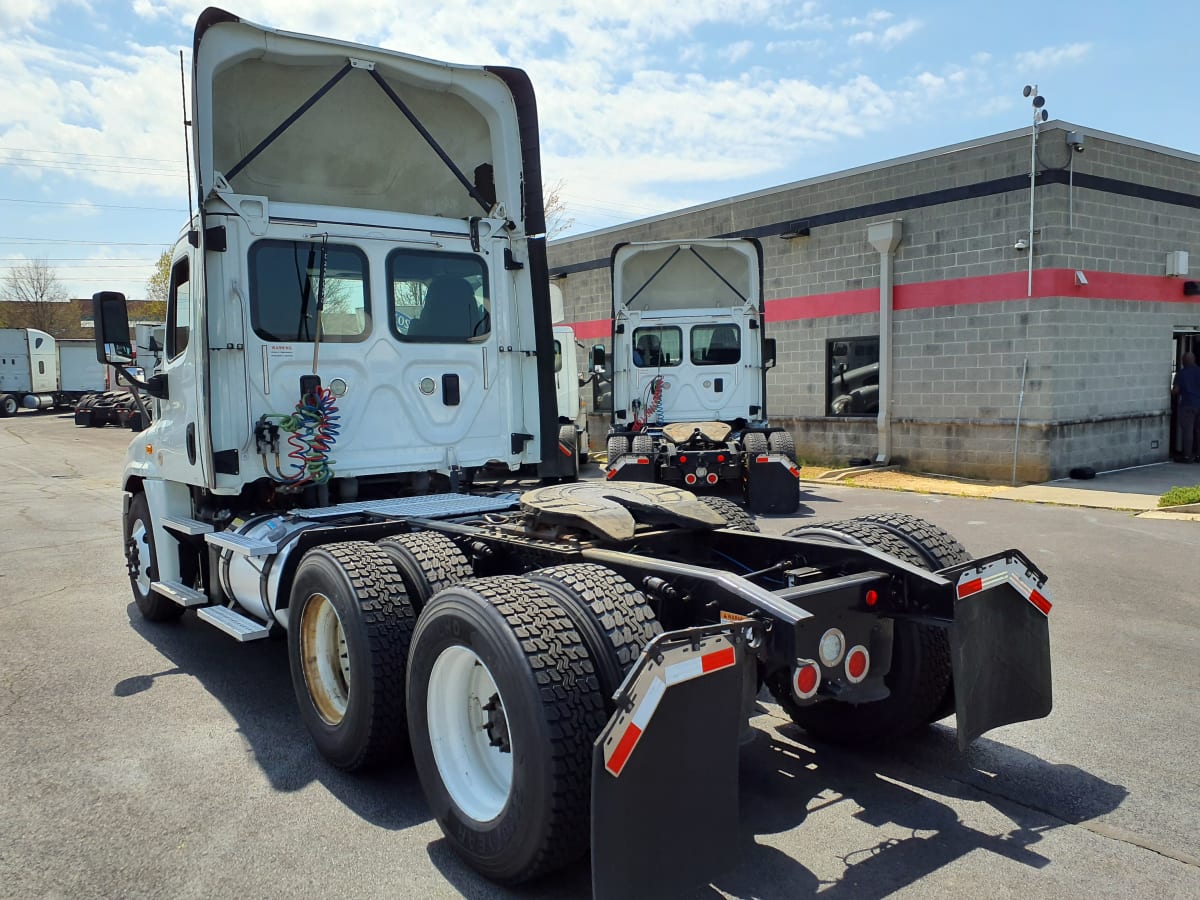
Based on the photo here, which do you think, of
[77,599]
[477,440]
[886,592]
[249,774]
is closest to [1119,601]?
[886,592]

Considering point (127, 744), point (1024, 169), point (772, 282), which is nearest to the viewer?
point (127, 744)

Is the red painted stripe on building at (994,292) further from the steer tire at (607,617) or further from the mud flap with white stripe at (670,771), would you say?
the mud flap with white stripe at (670,771)

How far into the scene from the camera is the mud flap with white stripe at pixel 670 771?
267cm

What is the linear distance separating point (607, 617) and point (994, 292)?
13.4 meters

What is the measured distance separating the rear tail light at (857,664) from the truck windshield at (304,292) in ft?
11.8

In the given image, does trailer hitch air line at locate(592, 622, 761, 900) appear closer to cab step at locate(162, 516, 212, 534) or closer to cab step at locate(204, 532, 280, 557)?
cab step at locate(204, 532, 280, 557)

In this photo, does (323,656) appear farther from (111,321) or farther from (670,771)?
(111,321)

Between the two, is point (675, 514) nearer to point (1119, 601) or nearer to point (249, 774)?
point (249, 774)

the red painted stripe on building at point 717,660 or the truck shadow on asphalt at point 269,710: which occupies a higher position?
the red painted stripe on building at point 717,660

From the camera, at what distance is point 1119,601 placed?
23.0 ft

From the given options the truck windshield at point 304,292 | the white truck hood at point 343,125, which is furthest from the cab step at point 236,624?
the white truck hood at point 343,125

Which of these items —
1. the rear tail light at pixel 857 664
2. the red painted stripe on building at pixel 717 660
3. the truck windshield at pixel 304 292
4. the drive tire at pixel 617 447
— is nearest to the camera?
the red painted stripe on building at pixel 717 660

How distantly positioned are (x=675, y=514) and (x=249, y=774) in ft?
7.54

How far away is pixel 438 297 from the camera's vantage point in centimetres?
606
